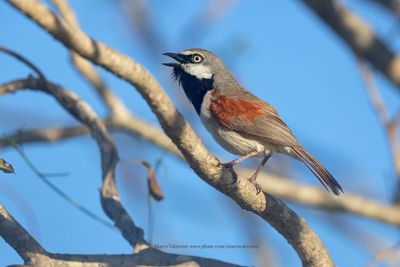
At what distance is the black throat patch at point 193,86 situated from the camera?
7991 millimetres

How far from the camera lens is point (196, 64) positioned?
833 cm

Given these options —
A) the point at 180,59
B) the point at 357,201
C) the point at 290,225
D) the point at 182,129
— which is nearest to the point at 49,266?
the point at 182,129

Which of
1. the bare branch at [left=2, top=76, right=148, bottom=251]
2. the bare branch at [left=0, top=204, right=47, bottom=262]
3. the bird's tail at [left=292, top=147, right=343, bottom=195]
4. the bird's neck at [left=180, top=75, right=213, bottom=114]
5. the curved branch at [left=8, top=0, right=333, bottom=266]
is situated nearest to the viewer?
the curved branch at [left=8, top=0, right=333, bottom=266]

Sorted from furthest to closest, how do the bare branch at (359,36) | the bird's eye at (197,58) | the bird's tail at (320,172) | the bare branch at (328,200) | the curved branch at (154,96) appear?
the bare branch at (328,200)
the bare branch at (359,36)
the bird's eye at (197,58)
the bird's tail at (320,172)
the curved branch at (154,96)

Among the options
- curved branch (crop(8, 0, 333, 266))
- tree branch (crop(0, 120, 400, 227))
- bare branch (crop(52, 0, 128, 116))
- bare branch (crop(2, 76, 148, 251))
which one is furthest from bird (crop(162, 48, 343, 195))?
bare branch (crop(52, 0, 128, 116))

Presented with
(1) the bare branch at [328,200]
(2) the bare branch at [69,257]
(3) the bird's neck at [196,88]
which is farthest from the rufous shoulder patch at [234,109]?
(1) the bare branch at [328,200]

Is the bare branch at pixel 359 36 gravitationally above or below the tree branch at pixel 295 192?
above

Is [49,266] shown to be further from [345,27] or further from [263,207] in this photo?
[345,27]

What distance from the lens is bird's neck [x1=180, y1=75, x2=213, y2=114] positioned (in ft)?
26.1

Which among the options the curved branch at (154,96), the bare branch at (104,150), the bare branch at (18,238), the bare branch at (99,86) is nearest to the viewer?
the curved branch at (154,96)

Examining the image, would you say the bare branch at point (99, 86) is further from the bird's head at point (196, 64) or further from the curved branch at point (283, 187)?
the bird's head at point (196, 64)

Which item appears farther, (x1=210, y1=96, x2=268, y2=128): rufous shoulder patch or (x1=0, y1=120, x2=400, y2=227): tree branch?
(x1=0, y1=120, x2=400, y2=227): tree branch

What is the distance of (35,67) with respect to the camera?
697 centimetres

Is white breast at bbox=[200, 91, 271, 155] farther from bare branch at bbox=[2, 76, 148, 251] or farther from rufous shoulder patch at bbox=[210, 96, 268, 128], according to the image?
bare branch at bbox=[2, 76, 148, 251]
